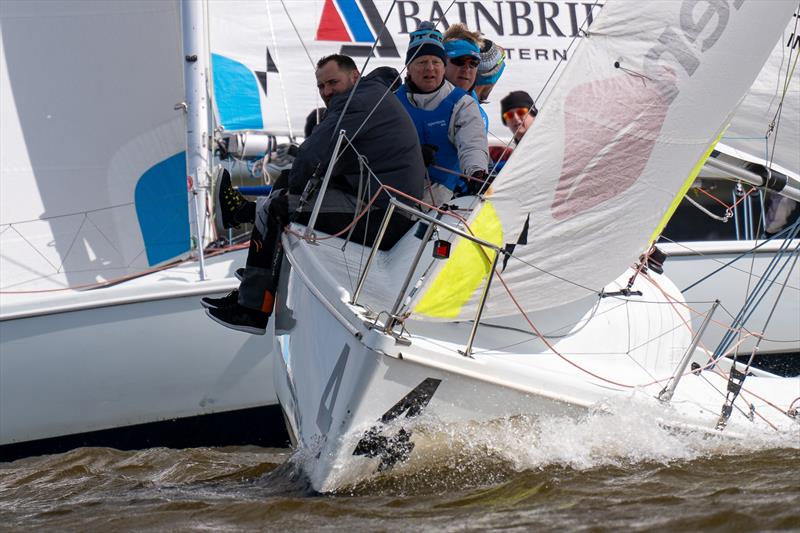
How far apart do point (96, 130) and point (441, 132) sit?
10.5 feet

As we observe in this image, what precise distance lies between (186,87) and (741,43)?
365cm

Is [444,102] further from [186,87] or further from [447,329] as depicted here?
[186,87]

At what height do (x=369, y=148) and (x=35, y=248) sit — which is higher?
(x=369, y=148)

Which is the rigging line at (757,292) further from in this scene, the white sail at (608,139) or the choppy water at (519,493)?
the white sail at (608,139)

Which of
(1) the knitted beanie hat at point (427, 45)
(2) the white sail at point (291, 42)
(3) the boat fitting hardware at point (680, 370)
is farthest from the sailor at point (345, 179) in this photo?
(2) the white sail at point (291, 42)

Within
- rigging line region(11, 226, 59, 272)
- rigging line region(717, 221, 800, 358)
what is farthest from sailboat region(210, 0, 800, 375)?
rigging line region(717, 221, 800, 358)

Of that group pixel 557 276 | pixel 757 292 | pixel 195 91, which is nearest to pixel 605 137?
pixel 557 276

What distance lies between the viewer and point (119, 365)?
18.6ft

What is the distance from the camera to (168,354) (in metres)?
5.68

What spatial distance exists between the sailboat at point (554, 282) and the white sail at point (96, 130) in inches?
121

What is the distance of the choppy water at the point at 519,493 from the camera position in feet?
9.46

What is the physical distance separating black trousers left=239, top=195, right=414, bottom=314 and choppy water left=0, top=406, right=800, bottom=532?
0.66m

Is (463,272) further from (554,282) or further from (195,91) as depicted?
(195,91)

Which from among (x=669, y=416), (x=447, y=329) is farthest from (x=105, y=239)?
(x=669, y=416)
